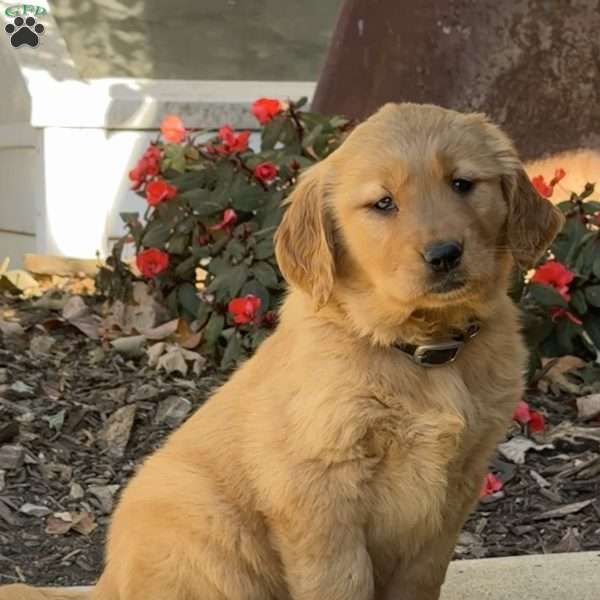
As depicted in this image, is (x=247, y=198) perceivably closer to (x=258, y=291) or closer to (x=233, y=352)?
(x=258, y=291)

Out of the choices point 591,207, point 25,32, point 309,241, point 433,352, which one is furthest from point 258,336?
point 25,32

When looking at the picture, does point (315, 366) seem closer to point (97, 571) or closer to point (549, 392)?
point (97, 571)

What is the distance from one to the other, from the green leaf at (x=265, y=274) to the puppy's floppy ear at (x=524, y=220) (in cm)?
240

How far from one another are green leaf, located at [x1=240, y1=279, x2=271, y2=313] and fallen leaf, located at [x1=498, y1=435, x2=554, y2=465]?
4.15 ft

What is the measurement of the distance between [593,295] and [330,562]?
3.00 m

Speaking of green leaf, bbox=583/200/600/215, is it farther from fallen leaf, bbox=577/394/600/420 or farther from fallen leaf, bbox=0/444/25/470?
fallen leaf, bbox=0/444/25/470

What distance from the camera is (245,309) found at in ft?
18.2

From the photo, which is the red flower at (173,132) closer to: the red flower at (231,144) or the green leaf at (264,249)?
the red flower at (231,144)

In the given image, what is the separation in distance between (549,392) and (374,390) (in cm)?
276

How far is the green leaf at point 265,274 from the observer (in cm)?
579

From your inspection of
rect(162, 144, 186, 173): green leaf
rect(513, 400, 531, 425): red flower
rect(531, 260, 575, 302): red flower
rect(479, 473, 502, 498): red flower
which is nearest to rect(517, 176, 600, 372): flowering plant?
rect(531, 260, 575, 302): red flower

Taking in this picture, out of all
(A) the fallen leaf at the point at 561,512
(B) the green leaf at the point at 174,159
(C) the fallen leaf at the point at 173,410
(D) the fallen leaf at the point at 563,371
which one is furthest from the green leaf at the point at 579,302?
(B) the green leaf at the point at 174,159

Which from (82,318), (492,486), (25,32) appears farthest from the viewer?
(25,32)

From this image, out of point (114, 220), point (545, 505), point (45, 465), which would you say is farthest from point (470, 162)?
point (114, 220)
